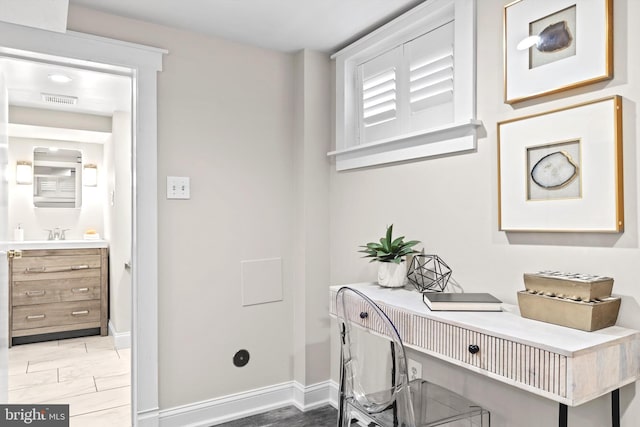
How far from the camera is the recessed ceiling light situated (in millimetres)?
3096

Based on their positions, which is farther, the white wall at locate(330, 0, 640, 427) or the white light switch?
the white light switch

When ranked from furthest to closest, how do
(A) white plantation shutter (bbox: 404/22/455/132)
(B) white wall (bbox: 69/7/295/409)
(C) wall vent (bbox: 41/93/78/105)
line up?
(C) wall vent (bbox: 41/93/78/105) < (B) white wall (bbox: 69/7/295/409) < (A) white plantation shutter (bbox: 404/22/455/132)

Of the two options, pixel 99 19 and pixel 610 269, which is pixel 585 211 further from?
pixel 99 19

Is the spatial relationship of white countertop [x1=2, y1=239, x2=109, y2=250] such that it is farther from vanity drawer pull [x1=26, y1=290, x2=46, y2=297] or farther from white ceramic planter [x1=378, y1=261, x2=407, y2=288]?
white ceramic planter [x1=378, y1=261, x2=407, y2=288]

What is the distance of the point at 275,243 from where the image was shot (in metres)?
2.82

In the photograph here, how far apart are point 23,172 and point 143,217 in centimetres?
337

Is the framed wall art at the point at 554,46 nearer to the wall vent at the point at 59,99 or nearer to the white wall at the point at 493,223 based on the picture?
the white wall at the point at 493,223

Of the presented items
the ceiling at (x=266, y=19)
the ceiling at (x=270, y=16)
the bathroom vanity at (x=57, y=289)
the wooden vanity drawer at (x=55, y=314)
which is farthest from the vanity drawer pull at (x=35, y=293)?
the ceiling at (x=270, y=16)

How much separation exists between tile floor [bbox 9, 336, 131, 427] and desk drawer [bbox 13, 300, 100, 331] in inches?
7.4

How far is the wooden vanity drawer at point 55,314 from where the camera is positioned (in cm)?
418

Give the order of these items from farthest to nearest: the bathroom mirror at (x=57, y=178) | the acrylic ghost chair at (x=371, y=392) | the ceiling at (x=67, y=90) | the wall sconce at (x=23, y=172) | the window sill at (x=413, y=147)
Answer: the bathroom mirror at (x=57, y=178), the wall sconce at (x=23, y=172), the ceiling at (x=67, y=90), the window sill at (x=413, y=147), the acrylic ghost chair at (x=371, y=392)

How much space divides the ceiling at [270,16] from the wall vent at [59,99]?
182cm

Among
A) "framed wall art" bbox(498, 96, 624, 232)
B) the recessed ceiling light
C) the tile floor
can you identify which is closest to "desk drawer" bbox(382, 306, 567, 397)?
"framed wall art" bbox(498, 96, 624, 232)

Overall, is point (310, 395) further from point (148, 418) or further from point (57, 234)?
point (57, 234)
